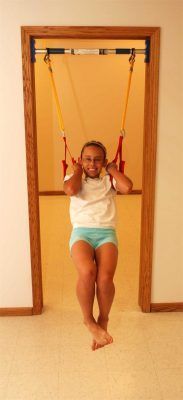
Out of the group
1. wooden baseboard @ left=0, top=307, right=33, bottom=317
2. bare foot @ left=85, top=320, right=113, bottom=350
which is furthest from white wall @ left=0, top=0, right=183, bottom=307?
bare foot @ left=85, top=320, right=113, bottom=350

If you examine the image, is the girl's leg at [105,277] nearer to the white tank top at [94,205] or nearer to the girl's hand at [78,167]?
the white tank top at [94,205]

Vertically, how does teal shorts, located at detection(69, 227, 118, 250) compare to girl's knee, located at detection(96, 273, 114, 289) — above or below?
above

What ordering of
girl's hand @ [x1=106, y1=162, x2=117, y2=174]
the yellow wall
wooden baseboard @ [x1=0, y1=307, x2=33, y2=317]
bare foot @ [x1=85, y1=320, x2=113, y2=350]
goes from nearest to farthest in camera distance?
1. bare foot @ [x1=85, y1=320, x2=113, y2=350]
2. girl's hand @ [x1=106, y1=162, x2=117, y2=174]
3. wooden baseboard @ [x1=0, y1=307, x2=33, y2=317]
4. the yellow wall

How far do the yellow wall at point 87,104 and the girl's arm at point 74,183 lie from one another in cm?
409

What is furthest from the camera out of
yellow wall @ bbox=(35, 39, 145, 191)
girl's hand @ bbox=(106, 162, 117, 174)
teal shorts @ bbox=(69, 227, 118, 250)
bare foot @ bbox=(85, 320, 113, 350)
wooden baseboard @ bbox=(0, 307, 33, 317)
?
yellow wall @ bbox=(35, 39, 145, 191)

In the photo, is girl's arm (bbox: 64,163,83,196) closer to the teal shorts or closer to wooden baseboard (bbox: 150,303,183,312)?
the teal shorts

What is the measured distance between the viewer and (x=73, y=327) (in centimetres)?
280

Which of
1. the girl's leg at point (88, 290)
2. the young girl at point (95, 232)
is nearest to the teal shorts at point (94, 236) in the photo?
the young girl at point (95, 232)

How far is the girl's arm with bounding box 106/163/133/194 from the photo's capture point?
2.03 metres

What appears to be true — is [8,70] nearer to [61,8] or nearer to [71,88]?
[61,8]

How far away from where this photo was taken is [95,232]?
2.04 meters

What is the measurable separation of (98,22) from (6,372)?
2.21 meters

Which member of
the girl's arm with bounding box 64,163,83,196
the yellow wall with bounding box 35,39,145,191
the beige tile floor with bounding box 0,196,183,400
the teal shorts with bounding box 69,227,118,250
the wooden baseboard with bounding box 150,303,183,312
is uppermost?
the yellow wall with bounding box 35,39,145,191

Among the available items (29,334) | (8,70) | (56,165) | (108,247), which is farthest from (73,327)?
(56,165)
